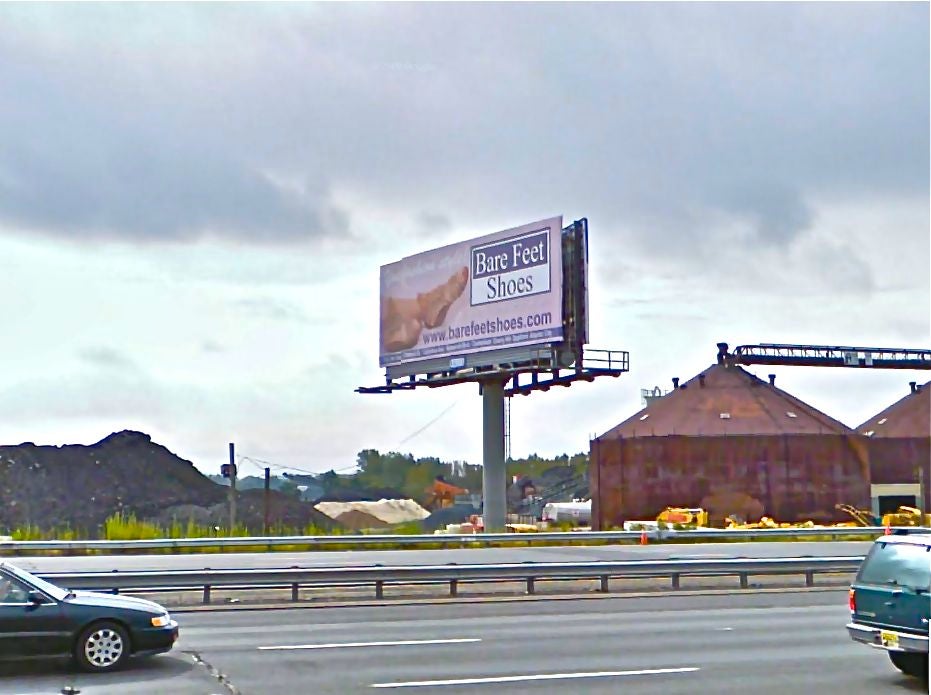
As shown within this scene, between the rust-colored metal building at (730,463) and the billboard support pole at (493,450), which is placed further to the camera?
the rust-colored metal building at (730,463)

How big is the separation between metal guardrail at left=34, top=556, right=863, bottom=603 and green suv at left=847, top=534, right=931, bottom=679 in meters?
10.9

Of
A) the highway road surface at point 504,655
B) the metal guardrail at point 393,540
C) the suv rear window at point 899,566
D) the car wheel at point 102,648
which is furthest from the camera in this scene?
the metal guardrail at point 393,540

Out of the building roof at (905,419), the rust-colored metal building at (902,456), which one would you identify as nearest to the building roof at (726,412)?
the rust-colored metal building at (902,456)

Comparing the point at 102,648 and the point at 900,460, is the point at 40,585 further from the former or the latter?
the point at 900,460

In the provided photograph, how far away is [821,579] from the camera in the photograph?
27.2 metres

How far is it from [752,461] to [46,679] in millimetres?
56344

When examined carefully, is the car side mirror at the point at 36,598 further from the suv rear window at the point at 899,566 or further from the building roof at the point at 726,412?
the building roof at the point at 726,412

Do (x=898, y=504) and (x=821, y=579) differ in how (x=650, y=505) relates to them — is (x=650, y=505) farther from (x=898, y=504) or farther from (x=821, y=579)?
(x=821, y=579)

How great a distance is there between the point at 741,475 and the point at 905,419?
67.0 feet

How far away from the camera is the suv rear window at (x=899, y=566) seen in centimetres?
1178

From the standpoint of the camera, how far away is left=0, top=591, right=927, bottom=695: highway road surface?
39.3ft

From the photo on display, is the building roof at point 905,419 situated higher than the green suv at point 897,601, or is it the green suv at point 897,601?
the building roof at point 905,419

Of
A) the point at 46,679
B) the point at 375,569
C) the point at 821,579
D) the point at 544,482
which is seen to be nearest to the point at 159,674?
the point at 46,679

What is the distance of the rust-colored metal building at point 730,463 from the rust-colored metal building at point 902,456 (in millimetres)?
5147
